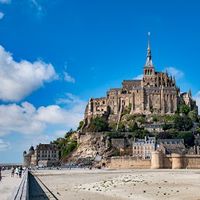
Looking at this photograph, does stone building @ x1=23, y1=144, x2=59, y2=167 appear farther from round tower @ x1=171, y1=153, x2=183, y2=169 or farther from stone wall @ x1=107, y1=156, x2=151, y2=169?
round tower @ x1=171, y1=153, x2=183, y2=169

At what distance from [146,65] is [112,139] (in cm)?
3526

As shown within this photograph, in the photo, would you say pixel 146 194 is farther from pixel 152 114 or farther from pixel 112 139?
pixel 152 114

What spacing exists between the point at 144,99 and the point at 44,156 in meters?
28.9

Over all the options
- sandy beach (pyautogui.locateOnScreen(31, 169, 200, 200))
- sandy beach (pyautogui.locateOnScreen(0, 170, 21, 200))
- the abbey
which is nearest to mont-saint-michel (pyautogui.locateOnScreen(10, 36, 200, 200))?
the abbey

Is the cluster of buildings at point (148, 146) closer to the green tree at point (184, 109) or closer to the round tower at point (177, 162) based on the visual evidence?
the round tower at point (177, 162)

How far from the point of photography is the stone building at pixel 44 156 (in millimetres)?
94188

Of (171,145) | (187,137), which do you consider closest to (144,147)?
(171,145)

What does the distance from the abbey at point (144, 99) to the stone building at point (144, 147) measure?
61.6ft

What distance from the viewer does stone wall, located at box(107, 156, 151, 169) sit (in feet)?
214

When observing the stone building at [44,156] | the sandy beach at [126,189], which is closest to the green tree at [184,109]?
the stone building at [44,156]

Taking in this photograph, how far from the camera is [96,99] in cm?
10638

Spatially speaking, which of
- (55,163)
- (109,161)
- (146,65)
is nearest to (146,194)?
(109,161)

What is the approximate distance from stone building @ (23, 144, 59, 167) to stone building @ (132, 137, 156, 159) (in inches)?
835

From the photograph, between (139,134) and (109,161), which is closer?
(109,161)
